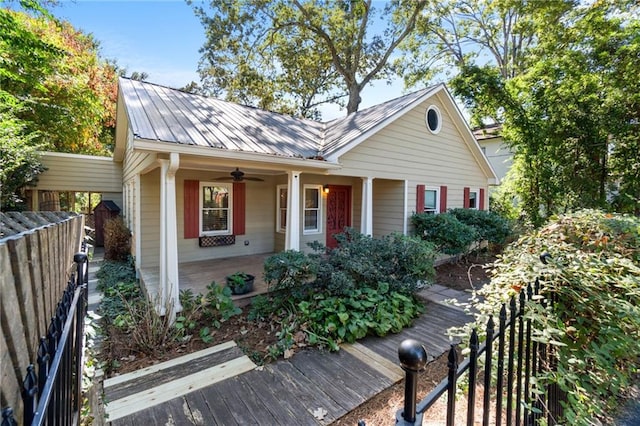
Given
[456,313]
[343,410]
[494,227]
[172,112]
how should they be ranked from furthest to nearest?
[494,227]
[172,112]
[456,313]
[343,410]

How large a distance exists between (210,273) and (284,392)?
4.11 meters

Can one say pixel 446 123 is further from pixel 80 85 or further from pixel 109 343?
pixel 80 85

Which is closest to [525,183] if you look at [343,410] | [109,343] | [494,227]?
[494,227]

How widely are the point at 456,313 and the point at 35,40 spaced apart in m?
9.05

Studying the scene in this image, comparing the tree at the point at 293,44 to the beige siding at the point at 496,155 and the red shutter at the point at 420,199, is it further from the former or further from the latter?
the red shutter at the point at 420,199

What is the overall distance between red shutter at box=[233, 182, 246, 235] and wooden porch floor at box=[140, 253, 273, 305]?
2.77ft

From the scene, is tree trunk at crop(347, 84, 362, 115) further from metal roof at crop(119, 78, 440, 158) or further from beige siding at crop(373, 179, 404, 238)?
beige siding at crop(373, 179, 404, 238)

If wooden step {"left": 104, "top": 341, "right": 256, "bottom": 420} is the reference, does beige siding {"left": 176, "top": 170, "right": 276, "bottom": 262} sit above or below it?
above

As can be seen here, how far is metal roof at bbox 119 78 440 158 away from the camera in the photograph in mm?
4852

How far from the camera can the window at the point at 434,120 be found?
30.0ft

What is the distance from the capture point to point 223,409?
→ 9.29ft

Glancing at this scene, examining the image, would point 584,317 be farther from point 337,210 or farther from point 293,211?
point 337,210

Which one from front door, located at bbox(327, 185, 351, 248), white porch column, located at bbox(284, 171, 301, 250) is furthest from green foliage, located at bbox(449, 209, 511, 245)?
white porch column, located at bbox(284, 171, 301, 250)

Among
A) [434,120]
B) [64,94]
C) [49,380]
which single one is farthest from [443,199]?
[64,94]
